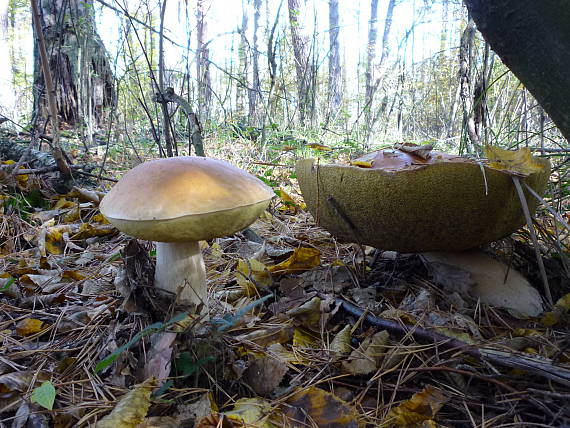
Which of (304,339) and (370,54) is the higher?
(370,54)

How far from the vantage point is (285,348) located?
4.24 feet

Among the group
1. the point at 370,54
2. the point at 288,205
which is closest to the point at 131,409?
the point at 288,205

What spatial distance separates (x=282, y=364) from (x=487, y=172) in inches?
34.0

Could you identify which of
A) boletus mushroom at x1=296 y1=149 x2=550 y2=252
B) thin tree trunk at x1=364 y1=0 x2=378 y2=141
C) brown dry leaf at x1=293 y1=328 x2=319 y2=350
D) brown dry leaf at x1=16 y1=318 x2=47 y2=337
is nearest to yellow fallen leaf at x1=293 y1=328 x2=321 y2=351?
brown dry leaf at x1=293 y1=328 x2=319 y2=350

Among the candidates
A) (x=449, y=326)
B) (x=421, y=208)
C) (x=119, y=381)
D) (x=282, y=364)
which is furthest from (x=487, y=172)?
(x=119, y=381)

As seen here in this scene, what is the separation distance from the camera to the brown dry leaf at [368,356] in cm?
114

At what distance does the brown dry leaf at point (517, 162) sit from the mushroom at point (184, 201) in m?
0.78

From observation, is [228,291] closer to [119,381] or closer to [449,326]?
[119,381]

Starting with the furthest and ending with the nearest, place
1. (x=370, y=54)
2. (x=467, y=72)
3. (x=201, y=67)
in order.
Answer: (x=370, y=54) < (x=201, y=67) < (x=467, y=72)

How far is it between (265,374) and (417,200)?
71cm

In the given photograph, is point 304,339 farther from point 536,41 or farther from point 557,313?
point 536,41

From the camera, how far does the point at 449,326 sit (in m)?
1.31

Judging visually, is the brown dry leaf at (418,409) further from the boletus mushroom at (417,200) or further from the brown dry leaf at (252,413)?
the boletus mushroom at (417,200)

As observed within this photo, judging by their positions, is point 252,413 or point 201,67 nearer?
point 252,413
